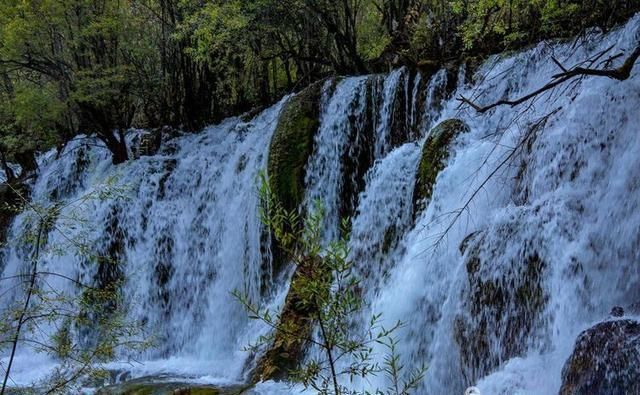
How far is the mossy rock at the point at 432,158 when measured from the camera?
310 inches

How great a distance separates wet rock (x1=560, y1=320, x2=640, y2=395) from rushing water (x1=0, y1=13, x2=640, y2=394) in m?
0.48

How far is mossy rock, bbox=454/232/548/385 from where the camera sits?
5.31 meters

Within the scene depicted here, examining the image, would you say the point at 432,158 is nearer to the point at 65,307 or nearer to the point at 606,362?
the point at 606,362

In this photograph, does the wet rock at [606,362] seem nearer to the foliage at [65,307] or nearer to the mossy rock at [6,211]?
the foliage at [65,307]

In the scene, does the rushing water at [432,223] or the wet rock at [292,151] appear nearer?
the rushing water at [432,223]

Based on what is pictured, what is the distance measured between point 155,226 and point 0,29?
5893 millimetres

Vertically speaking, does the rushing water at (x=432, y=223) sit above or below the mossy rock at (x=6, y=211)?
below

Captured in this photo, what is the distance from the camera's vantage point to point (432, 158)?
8.01 meters

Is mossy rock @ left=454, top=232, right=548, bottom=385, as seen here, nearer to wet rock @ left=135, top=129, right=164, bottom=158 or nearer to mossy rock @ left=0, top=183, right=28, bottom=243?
wet rock @ left=135, top=129, right=164, bottom=158

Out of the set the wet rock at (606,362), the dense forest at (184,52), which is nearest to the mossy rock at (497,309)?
the wet rock at (606,362)

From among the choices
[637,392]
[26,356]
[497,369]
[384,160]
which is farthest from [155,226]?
[637,392]

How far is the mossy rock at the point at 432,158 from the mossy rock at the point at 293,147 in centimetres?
276

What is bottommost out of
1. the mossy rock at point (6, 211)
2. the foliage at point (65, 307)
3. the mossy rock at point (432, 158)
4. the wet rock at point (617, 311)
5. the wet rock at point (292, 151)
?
the wet rock at point (617, 311)

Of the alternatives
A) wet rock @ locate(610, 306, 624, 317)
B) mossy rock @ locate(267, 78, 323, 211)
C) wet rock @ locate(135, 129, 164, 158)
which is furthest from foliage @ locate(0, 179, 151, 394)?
wet rock @ locate(610, 306, 624, 317)
